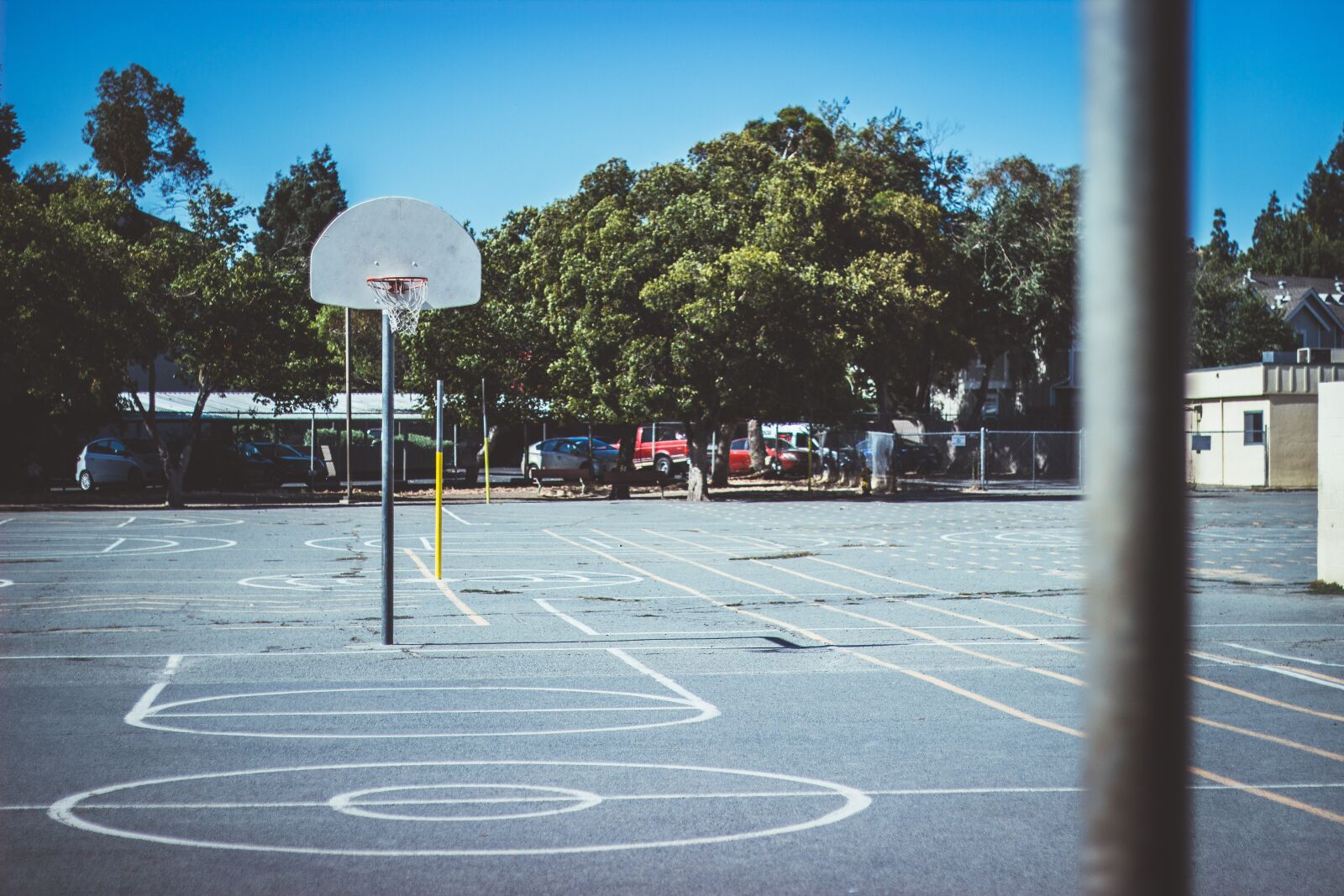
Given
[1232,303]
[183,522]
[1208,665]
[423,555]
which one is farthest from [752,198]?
[1232,303]

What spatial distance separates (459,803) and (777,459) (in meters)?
46.5

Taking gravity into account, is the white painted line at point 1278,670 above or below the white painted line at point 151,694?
above

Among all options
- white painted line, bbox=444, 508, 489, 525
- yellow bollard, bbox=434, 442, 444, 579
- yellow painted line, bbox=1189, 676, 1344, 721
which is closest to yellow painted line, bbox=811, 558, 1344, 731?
yellow painted line, bbox=1189, 676, 1344, 721

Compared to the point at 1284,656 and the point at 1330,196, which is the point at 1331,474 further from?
the point at 1330,196

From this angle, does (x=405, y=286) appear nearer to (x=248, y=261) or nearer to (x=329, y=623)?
(x=329, y=623)

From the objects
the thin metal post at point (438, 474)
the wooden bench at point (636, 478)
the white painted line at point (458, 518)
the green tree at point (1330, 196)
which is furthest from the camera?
the green tree at point (1330, 196)

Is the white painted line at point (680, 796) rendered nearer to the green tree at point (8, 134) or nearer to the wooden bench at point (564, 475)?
the wooden bench at point (564, 475)

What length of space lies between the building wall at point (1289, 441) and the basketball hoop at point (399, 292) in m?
40.4

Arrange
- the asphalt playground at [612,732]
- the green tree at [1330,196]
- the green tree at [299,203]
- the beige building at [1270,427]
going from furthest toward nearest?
the green tree at [1330,196] < the green tree at [299,203] < the beige building at [1270,427] < the asphalt playground at [612,732]

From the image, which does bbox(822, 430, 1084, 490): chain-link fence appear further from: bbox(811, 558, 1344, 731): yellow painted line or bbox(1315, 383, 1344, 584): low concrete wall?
bbox(811, 558, 1344, 731): yellow painted line

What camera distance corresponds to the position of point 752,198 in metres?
40.2

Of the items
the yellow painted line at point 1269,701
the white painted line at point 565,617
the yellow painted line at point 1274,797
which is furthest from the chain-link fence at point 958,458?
the yellow painted line at point 1274,797

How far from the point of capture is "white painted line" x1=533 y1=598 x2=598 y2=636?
500 inches

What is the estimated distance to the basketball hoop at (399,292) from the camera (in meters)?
12.8
